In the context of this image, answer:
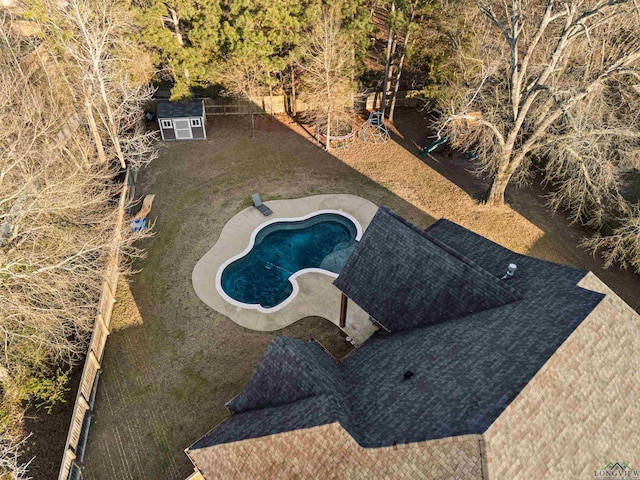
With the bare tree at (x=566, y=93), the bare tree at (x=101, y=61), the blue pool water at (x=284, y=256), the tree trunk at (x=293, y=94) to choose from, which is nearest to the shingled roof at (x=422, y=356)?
the blue pool water at (x=284, y=256)

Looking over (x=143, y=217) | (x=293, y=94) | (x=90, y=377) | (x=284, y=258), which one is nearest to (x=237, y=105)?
(x=293, y=94)

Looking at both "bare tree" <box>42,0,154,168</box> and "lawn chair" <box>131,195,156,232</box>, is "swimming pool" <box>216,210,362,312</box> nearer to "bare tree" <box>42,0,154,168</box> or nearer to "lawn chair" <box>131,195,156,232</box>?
"lawn chair" <box>131,195,156,232</box>

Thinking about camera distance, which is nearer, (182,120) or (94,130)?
(94,130)

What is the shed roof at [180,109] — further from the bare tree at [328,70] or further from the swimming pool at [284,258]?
→ the swimming pool at [284,258]

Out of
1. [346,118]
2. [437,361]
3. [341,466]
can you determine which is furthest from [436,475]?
[346,118]

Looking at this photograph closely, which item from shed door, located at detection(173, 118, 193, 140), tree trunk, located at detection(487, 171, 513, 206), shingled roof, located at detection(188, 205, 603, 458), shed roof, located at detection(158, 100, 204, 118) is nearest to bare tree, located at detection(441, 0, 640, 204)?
tree trunk, located at detection(487, 171, 513, 206)

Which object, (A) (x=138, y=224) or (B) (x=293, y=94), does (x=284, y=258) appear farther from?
(B) (x=293, y=94)

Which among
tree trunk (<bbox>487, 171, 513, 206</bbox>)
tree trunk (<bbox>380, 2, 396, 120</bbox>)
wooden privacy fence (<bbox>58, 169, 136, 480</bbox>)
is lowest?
wooden privacy fence (<bbox>58, 169, 136, 480</bbox>)
